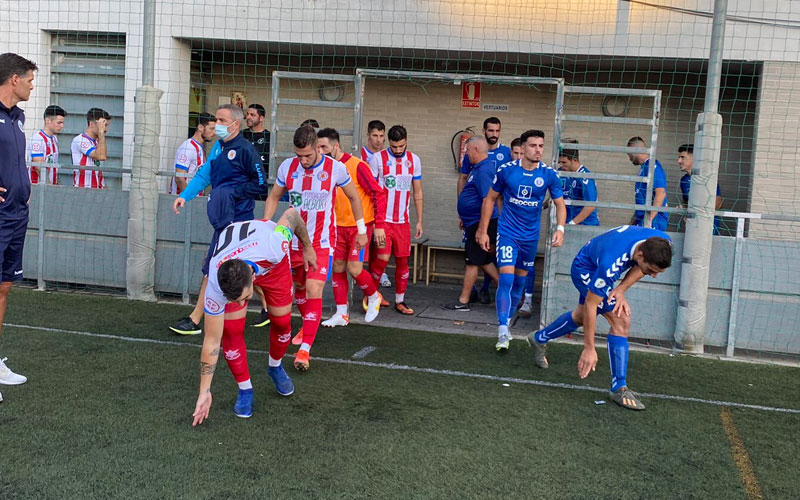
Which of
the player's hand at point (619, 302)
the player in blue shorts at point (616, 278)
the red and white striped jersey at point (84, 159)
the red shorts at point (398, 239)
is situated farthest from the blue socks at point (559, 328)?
the red and white striped jersey at point (84, 159)

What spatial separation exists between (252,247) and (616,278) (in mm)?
2443

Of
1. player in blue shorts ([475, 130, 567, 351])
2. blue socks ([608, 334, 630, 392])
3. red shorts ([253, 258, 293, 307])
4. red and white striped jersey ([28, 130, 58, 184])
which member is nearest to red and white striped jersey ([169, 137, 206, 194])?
red and white striped jersey ([28, 130, 58, 184])

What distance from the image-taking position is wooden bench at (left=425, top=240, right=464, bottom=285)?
34.7 feet

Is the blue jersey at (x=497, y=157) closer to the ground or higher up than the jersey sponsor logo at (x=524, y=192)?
higher up

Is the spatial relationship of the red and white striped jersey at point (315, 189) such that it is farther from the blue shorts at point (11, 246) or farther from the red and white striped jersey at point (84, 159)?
the red and white striped jersey at point (84, 159)

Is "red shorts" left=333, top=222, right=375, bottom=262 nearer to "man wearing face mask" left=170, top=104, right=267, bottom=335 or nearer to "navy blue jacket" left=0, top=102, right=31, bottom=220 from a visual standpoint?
"man wearing face mask" left=170, top=104, right=267, bottom=335

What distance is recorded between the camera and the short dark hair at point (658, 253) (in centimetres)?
482

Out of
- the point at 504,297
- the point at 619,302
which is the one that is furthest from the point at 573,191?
the point at 619,302

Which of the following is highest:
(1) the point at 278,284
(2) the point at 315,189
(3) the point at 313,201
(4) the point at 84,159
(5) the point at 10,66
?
(5) the point at 10,66

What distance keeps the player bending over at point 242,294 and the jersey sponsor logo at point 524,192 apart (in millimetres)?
2554

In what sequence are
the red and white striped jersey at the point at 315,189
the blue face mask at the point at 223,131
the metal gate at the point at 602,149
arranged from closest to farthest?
the red and white striped jersey at the point at 315,189 < the blue face mask at the point at 223,131 < the metal gate at the point at 602,149

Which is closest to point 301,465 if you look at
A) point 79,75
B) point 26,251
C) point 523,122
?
point 26,251

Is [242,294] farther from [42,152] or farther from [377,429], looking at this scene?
[42,152]

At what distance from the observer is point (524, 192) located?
7094mm
